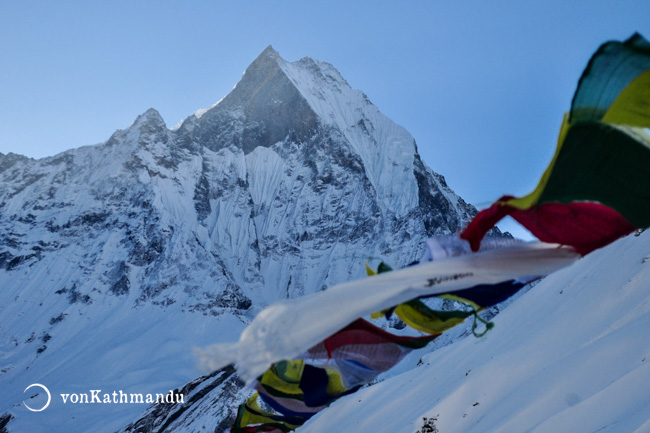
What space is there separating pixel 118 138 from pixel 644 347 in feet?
318

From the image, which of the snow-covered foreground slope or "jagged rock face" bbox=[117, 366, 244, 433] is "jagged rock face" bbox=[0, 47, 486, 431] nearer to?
"jagged rock face" bbox=[117, 366, 244, 433]

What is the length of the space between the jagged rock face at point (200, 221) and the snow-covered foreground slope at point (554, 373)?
127 feet

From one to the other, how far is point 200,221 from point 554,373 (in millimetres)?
80266

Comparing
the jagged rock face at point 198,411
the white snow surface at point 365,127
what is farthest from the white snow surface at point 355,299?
the white snow surface at point 365,127

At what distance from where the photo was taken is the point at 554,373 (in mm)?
5672

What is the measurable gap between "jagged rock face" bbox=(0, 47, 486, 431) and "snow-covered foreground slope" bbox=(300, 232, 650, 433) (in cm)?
3861

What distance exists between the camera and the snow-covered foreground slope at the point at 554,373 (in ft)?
14.1

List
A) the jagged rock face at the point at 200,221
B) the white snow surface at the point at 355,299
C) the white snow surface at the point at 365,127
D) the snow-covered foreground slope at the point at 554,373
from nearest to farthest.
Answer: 1. the white snow surface at the point at 355,299
2. the snow-covered foreground slope at the point at 554,373
3. the jagged rock face at the point at 200,221
4. the white snow surface at the point at 365,127

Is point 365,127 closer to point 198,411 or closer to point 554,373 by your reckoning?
point 198,411

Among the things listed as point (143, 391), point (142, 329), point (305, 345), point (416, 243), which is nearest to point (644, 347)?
point (305, 345)

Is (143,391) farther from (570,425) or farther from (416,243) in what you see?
(416,243)

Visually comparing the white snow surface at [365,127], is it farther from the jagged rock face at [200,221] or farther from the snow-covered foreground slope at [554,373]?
the snow-covered foreground slope at [554,373]

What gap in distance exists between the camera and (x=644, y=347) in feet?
15.6

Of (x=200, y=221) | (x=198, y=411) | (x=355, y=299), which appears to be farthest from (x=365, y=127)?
(x=355, y=299)
